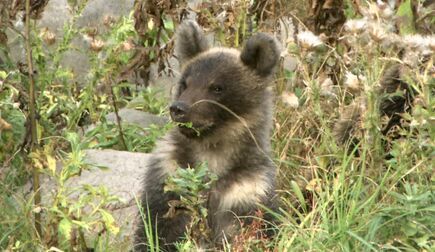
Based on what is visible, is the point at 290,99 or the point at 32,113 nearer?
the point at 32,113

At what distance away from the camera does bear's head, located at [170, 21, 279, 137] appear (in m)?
7.08

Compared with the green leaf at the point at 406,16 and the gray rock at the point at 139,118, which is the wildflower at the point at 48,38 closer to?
the gray rock at the point at 139,118

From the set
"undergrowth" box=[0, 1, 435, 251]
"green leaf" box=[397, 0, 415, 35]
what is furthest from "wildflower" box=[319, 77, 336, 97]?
"green leaf" box=[397, 0, 415, 35]

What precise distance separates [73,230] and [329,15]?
10.4 feet

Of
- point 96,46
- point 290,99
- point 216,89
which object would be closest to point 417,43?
point 290,99

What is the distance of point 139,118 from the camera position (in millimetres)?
9445

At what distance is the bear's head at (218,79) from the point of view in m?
7.08

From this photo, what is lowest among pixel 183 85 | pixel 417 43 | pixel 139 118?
pixel 139 118

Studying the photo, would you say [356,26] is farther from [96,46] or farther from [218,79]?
[96,46]

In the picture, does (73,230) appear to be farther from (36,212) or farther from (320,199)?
(320,199)

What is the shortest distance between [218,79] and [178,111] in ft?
1.78

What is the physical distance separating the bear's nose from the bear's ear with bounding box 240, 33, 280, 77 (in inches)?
27.8

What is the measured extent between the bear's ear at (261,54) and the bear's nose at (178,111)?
2.32 feet

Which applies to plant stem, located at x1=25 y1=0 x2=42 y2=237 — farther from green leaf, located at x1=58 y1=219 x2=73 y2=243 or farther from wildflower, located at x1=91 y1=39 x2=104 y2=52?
wildflower, located at x1=91 y1=39 x2=104 y2=52
